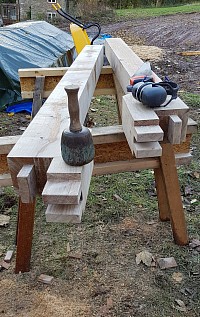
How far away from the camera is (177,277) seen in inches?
105

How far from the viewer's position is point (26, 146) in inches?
63.9

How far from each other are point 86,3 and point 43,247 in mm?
27246

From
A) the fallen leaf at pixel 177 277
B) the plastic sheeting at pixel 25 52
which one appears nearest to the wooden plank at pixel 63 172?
the fallen leaf at pixel 177 277

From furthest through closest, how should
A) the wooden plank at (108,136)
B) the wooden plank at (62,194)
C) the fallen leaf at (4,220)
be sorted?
the fallen leaf at (4,220) < the wooden plank at (108,136) < the wooden plank at (62,194)

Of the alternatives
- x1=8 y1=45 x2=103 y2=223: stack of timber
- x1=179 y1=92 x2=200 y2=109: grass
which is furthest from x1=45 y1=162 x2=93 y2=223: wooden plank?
x1=179 y1=92 x2=200 y2=109: grass

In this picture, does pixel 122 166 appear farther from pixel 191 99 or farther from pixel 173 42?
pixel 173 42

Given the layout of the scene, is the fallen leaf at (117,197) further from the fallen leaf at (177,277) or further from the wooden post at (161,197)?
the fallen leaf at (177,277)

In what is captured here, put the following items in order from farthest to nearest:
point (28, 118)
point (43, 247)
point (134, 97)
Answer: point (28, 118) → point (43, 247) → point (134, 97)

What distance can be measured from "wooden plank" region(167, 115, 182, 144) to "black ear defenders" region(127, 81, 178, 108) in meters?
0.09

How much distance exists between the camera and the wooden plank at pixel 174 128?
6.14 ft

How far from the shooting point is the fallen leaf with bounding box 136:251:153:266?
280 centimetres

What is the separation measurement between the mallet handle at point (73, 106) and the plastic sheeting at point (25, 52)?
5579mm

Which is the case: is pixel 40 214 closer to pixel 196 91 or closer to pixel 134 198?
pixel 134 198

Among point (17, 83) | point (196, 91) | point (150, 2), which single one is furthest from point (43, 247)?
point (150, 2)
